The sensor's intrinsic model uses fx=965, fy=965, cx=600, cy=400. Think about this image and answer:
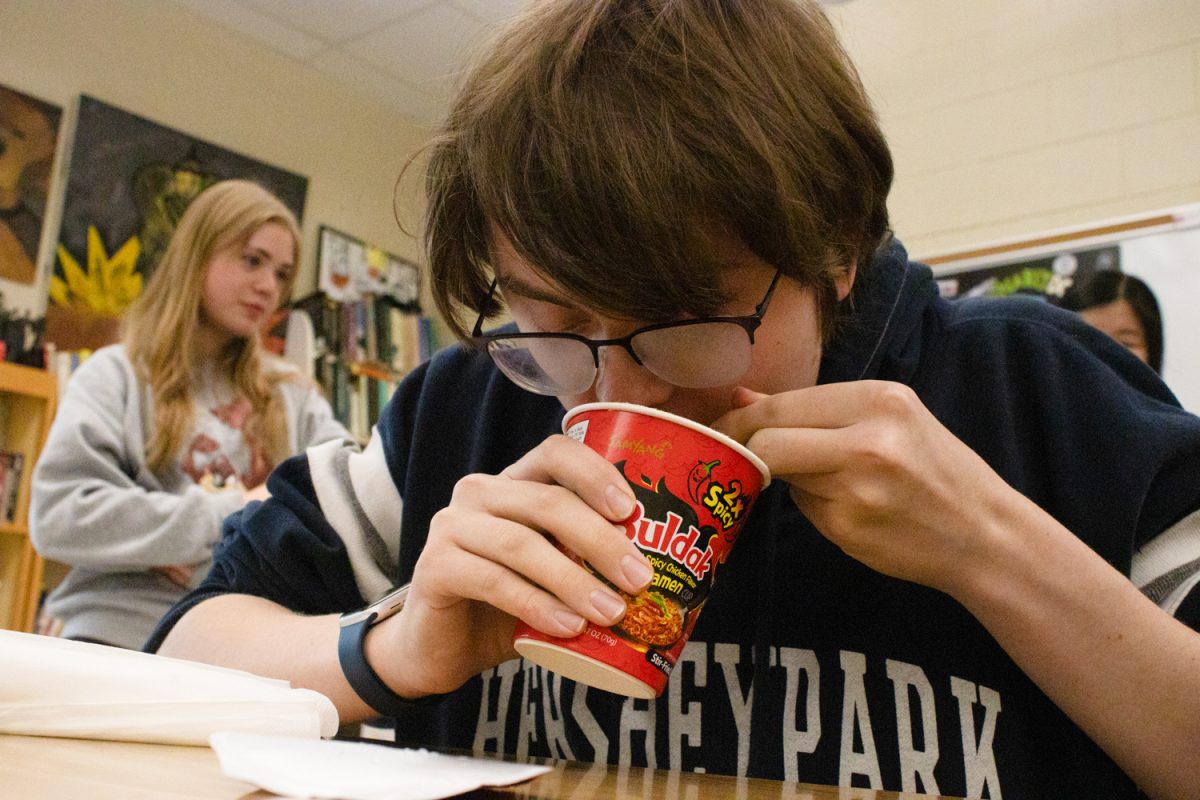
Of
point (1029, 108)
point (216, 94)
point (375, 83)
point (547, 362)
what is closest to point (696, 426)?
point (547, 362)

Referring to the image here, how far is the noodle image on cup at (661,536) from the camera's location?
0.59 m

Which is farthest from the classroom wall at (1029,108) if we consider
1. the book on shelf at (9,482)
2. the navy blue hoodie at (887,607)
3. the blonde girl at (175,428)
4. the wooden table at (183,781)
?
the book on shelf at (9,482)

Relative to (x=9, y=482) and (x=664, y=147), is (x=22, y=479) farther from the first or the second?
(x=664, y=147)

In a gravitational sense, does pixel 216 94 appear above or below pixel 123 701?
above

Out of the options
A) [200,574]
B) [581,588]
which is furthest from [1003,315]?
[200,574]

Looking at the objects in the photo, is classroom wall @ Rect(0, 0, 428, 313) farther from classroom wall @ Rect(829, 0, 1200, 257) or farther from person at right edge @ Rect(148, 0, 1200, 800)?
person at right edge @ Rect(148, 0, 1200, 800)

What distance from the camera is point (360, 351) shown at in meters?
4.52

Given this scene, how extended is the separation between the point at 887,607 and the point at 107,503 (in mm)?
1725

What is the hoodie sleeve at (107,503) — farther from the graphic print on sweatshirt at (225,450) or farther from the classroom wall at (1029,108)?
the classroom wall at (1029,108)

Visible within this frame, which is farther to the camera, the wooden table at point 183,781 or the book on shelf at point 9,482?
the book on shelf at point 9,482

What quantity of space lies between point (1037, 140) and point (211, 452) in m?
2.53

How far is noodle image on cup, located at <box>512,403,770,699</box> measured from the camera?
1.92ft

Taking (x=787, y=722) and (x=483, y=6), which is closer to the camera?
(x=787, y=722)

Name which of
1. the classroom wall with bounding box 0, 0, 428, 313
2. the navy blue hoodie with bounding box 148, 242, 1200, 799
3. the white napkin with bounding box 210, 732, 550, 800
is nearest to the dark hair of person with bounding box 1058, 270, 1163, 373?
the navy blue hoodie with bounding box 148, 242, 1200, 799
